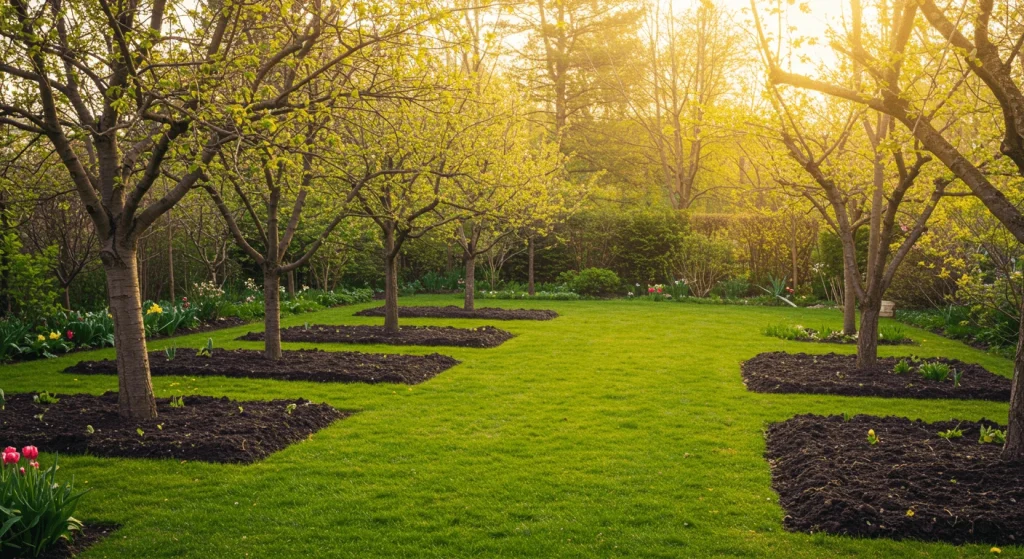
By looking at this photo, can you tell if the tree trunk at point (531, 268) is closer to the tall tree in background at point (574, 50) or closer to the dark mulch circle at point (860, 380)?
the tall tree in background at point (574, 50)

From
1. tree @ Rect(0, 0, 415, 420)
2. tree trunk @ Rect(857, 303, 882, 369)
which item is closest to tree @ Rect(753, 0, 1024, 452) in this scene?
tree trunk @ Rect(857, 303, 882, 369)

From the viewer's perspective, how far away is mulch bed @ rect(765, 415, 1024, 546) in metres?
4.27

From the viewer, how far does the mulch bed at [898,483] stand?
4.27m

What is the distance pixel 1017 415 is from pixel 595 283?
1571 centimetres

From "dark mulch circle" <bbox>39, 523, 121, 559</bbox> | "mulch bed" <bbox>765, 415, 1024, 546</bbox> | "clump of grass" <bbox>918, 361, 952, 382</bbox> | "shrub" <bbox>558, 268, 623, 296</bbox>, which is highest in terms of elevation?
"shrub" <bbox>558, 268, 623, 296</bbox>

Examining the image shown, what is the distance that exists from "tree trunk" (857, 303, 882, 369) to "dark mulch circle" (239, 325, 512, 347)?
17.6 feet

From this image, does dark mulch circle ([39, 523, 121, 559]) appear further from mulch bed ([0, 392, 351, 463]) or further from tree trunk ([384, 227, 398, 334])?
tree trunk ([384, 227, 398, 334])

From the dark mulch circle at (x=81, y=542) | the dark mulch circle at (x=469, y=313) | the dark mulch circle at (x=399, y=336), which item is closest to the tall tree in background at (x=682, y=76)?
the dark mulch circle at (x=469, y=313)

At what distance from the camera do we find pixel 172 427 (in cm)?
625

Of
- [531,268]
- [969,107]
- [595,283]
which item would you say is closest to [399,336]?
[969,107]

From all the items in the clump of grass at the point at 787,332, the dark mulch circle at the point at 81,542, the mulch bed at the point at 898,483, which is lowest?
the mulch bed at the point at 898,483

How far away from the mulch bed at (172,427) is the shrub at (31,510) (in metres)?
1.64

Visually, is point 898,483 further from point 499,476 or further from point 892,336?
point 892,336

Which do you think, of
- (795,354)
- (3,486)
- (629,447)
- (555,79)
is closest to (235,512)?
(3,486)
